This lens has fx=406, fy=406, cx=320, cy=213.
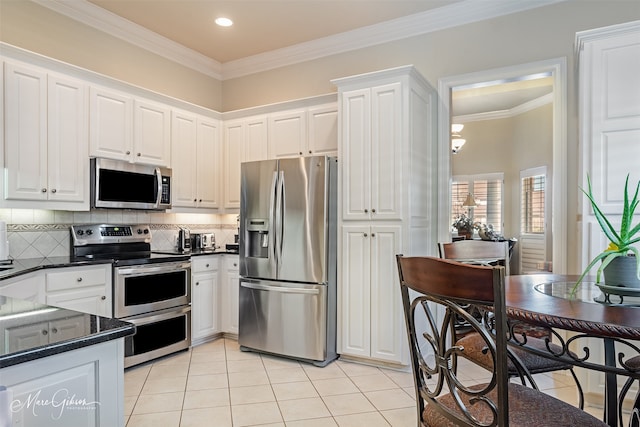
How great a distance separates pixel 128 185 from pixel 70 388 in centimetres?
278

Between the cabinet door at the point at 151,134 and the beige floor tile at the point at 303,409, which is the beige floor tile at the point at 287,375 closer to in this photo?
the beige floor tile at the point at 303,409

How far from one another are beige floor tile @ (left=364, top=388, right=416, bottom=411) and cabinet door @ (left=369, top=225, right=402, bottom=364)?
387mm

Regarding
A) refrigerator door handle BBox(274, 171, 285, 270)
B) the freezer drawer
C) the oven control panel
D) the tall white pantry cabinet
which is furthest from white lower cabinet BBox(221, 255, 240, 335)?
the tall white pantry cabinet

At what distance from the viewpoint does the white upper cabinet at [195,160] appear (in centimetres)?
390

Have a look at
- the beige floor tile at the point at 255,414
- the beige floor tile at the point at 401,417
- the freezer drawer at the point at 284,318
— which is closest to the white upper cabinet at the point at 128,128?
the freezer drawer at the point at 284,318

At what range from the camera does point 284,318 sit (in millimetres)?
3434

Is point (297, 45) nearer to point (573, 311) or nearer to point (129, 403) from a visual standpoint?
point (129, 403)

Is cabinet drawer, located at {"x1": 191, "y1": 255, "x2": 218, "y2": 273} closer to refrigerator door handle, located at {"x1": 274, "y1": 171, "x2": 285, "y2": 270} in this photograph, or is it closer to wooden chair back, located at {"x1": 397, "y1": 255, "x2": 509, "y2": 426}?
refrigerator door handle, located at {"x1": 274, "y1": 171, "x2": 285, "y2": 270}

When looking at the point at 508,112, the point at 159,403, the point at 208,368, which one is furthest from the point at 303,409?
the point at 508,112

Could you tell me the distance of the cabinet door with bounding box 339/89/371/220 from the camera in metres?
3.30

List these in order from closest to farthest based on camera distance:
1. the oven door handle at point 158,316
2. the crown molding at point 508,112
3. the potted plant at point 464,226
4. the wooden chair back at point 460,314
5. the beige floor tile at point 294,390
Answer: the wooden chair back at point 460,314
the beige floor tile at point 294,390
the oven door handle at point 158,316
the crown molding at point 508,112
the potted plant at point 464,226

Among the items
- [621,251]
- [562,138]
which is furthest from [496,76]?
[621,251]

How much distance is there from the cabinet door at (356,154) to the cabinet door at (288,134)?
2.07ft

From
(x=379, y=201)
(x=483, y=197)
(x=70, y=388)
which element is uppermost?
(x=483, y=197)
